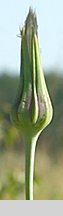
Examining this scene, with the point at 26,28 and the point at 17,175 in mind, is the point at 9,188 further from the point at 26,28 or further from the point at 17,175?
the point at 26,28

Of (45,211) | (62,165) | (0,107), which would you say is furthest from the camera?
(62,165)

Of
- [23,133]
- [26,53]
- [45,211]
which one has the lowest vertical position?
[45,211]

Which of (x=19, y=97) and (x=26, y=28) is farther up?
(x=26, y=28)

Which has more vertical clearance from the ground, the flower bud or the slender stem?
the flower bud

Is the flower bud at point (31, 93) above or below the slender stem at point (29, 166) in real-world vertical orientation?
above

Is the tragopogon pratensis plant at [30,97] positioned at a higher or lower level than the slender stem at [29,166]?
higher

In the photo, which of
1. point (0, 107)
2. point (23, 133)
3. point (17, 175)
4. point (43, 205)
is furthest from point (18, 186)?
point (43, 205)
